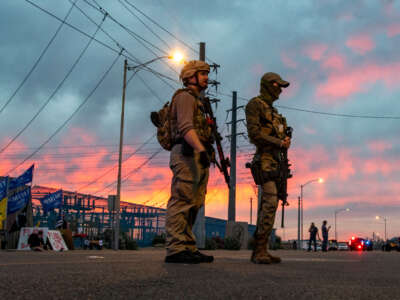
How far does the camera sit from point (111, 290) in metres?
2.64

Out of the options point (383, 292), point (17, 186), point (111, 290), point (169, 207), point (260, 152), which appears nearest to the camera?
point (111, 290)

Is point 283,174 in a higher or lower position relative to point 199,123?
lower

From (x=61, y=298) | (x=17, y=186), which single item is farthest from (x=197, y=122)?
(x=17, y=186)

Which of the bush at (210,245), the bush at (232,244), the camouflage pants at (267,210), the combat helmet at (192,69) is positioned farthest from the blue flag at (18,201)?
the combat helmet at (192,69)

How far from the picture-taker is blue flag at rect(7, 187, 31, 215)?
23.8 m

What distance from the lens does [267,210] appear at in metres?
6.00

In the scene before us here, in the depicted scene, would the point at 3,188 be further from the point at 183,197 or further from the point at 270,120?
the point at 183,197

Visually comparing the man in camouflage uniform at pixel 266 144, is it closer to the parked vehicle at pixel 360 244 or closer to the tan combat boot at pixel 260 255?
the tan combat boot at pixel 260 255

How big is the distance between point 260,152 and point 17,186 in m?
19.8

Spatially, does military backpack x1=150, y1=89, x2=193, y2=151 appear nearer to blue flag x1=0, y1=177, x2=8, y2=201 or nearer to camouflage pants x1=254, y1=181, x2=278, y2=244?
camouflage pants x1=254, y1=181, x2=278, y2=244

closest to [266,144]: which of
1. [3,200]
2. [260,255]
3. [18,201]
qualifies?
[260,255]

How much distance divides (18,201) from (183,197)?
20508 mm

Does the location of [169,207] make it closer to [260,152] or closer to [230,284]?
[260,152]

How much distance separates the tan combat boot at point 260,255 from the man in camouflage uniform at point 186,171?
0.76 m
